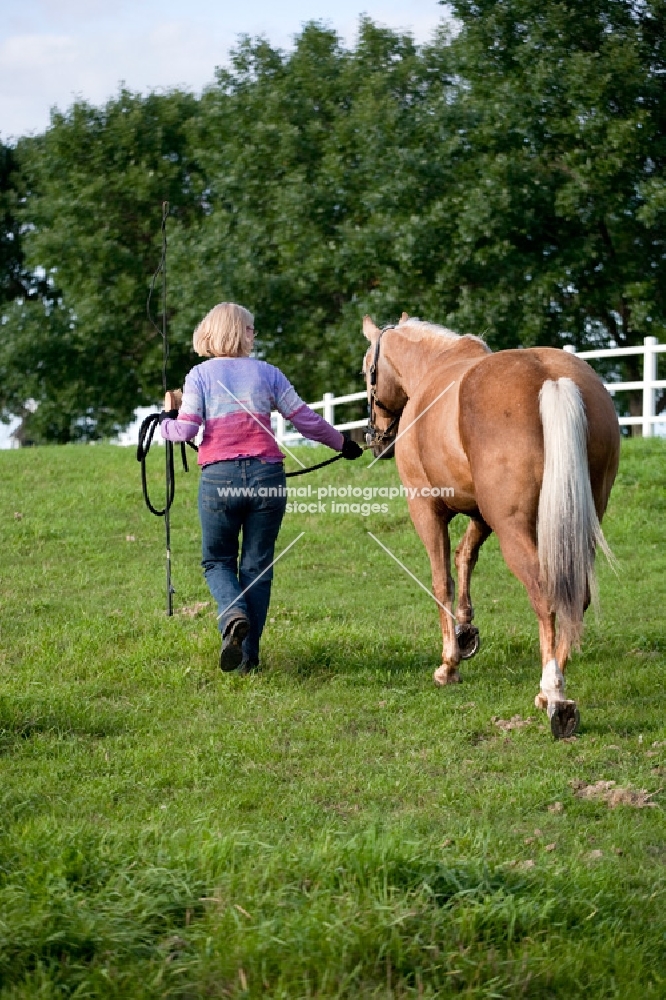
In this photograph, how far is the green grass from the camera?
301cm

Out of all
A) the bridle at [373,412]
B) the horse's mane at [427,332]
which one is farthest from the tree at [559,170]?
the horse's mane at [427,332]

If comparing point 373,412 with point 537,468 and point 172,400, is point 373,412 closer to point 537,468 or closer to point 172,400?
point 172,400

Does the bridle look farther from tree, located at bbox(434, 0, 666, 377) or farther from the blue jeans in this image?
tree, located at bbox(434, 0, 666, 377)

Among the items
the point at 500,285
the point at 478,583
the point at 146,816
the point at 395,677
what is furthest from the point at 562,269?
the point at 146,816

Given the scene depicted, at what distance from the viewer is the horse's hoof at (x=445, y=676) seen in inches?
268

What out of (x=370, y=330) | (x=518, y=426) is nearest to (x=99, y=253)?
(x=370, y=330)

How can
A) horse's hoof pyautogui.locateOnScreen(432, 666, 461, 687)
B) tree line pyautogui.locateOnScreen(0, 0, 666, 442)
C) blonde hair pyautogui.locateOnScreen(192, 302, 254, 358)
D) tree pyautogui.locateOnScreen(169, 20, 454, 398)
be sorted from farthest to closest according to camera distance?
tree pyautogui.locateOnScreen(169, 20, 454, 398) → tree line pyautogui.locateOnScreen(0, 0, 666, 442) → horse's hoof pyautogui.locateOnScreen(432, 666, 461, 687) → blonde hair pyautogui.locateOnScreen(192, 302, 254, 358)

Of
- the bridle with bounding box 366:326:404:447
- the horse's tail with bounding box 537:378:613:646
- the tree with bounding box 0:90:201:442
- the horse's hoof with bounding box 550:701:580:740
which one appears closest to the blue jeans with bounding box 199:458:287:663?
the bridle with bounding box 366:326:404:447

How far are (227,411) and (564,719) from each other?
2.65 meters

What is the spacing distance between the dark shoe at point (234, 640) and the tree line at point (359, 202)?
1624 cm

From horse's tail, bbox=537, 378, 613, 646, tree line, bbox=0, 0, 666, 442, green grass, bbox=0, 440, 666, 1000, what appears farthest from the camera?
tree line, bbox=0, 0, 666, 442

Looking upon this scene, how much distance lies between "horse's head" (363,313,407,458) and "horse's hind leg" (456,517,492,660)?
1013 millimetres

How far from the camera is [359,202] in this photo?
2623 centimetres

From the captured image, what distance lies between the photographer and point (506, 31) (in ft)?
80.4
